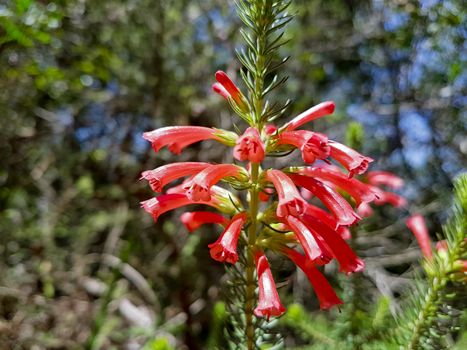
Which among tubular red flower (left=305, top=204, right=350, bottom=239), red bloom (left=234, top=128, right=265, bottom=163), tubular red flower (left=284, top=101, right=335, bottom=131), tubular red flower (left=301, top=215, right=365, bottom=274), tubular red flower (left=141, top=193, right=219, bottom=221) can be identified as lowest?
tubular red flower (left=301, top=215, right=365, bottom=274)

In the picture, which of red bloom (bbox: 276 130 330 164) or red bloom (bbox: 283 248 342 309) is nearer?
red bloom (bbox: 276 130 330 164)

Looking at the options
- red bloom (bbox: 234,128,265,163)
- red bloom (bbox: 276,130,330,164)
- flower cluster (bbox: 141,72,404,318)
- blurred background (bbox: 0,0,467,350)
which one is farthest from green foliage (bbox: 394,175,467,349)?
blurred background (bbox: 0,0,467,350)

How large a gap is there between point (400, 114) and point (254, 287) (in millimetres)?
3115

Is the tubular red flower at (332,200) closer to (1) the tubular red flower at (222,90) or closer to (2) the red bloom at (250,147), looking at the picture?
(2) the red bloom at (250,147)

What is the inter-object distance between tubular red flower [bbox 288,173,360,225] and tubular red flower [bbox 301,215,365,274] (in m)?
0.07

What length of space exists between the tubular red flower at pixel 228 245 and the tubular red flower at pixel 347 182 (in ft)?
0.91

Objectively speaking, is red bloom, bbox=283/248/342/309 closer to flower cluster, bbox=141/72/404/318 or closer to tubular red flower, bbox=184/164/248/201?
flower cluster, bbox=141/72/404/318

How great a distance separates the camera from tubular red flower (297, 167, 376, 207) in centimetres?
139

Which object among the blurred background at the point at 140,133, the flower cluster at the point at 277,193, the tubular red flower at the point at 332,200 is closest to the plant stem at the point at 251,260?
the flower cluster at the point at 277,193

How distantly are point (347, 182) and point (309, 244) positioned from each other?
27 centimetres

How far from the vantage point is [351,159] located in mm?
1347

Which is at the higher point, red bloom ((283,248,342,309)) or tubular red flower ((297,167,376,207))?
tubular red flower ((297,167,376,207))

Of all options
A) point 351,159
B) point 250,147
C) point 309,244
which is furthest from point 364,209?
point 250,147

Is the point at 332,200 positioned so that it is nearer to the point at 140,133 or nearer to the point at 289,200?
the point at 289,200
